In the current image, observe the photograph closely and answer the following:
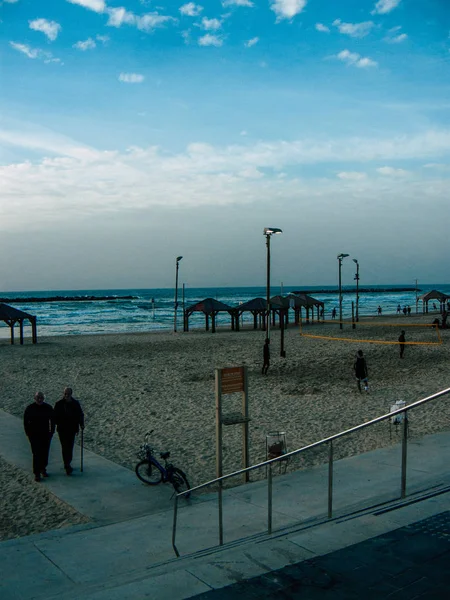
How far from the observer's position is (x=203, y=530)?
5867mm

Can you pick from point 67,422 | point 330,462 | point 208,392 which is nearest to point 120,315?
point 208,392

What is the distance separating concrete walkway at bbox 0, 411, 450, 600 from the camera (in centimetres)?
449

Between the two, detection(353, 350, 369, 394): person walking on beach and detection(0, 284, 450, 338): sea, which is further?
detection(0, 284, 450, 338): sea

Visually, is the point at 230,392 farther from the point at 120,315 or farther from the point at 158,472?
the point at 120,315

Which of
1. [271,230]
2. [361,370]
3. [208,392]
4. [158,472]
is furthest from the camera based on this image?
[271,230]

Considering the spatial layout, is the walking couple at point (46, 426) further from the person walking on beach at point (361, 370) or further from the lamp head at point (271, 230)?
the lamp head at point (271, 230)

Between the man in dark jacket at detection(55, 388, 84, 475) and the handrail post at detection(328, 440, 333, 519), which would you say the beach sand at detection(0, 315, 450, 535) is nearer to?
the handrail post at detection(328, 440, 333, 519)

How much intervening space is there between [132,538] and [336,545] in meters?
2.16

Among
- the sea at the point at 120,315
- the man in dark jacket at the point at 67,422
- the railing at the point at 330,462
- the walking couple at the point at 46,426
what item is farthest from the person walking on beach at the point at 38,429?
the sea at the point at 120,315

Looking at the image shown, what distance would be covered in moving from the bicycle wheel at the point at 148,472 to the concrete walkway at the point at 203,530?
12cm

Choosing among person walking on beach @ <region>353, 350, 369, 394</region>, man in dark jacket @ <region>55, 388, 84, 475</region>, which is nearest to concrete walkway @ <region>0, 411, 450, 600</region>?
man in dark jacket @ <region>55, 388, 84, 475</region>

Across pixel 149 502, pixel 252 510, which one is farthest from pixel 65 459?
pixel 252 510

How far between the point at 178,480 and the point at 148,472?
0.52 meters

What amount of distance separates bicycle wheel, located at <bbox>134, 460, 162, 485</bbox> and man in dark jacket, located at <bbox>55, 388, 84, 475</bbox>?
3.65ft
